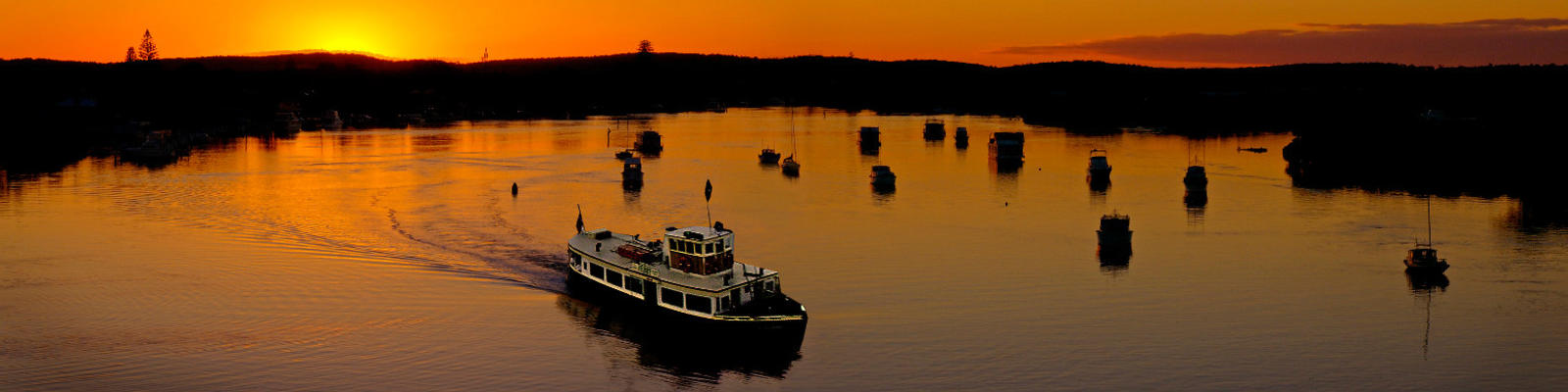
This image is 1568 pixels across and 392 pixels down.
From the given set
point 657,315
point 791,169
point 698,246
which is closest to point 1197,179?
point 791,169

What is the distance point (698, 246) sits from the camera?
182 feet

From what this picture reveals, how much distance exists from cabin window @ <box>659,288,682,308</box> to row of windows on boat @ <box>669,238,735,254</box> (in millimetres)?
2107

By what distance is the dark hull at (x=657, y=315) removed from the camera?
53.0 meters

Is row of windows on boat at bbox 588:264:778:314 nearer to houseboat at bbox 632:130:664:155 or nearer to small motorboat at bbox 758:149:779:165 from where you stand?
small motorboat at bbox 758:149:779:165

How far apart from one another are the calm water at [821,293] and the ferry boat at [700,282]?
5.60 ft

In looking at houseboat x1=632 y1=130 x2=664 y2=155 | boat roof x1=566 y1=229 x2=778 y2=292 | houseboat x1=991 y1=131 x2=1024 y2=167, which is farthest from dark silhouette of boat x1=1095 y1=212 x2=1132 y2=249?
houseboat x1=632 y1=130 x2=664 y2=155

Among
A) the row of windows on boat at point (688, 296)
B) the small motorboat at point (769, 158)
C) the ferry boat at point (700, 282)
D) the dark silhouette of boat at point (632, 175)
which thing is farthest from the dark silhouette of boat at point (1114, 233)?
the small motorboat at point (769, 158)

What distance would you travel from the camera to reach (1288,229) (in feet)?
314

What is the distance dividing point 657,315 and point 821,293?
1349 cm

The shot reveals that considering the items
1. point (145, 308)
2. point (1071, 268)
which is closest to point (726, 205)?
point (1071, 268)

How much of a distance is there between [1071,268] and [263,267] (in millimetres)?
55433

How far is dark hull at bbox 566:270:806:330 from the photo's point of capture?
53.0 m

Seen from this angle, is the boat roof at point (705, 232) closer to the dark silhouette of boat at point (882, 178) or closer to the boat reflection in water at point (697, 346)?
the boat reflection in water at point (697, 346)

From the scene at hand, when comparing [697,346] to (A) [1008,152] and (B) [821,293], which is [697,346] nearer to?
(B) [821,293]
